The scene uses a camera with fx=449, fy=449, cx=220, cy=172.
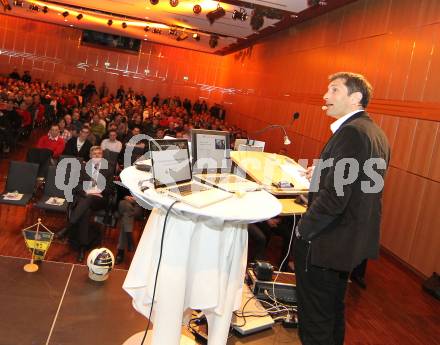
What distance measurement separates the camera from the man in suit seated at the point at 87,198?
4.88 meters

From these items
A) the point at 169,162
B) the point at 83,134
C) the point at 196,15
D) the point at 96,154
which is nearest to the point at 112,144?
the point at 83,134

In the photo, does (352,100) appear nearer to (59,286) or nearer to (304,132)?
(59,286)

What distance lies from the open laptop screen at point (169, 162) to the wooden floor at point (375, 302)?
132 cm

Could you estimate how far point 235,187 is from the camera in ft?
7.86

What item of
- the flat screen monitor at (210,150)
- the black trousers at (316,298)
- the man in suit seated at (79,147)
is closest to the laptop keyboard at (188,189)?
the flat screen monitor at (210,150)

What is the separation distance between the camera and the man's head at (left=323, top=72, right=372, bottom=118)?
2457mm

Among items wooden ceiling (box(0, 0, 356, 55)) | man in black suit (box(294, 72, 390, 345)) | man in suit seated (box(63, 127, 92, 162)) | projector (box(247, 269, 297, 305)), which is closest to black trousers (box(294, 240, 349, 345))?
man in black suit (box(294, 72, 390, 345))

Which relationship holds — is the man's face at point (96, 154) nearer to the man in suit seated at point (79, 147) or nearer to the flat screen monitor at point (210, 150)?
the man in suit seated at point (79, 147)

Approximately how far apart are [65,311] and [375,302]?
318cm

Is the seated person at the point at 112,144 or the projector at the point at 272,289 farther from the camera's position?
the seated person at the point at 112,144

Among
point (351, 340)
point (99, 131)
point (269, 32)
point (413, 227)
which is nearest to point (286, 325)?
point (351, 340)

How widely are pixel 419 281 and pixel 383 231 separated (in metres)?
1.31

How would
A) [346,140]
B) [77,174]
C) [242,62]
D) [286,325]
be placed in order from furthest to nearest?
[242,62], [77,174], [286,325], [346,140]

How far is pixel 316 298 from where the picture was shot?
8.17ft
